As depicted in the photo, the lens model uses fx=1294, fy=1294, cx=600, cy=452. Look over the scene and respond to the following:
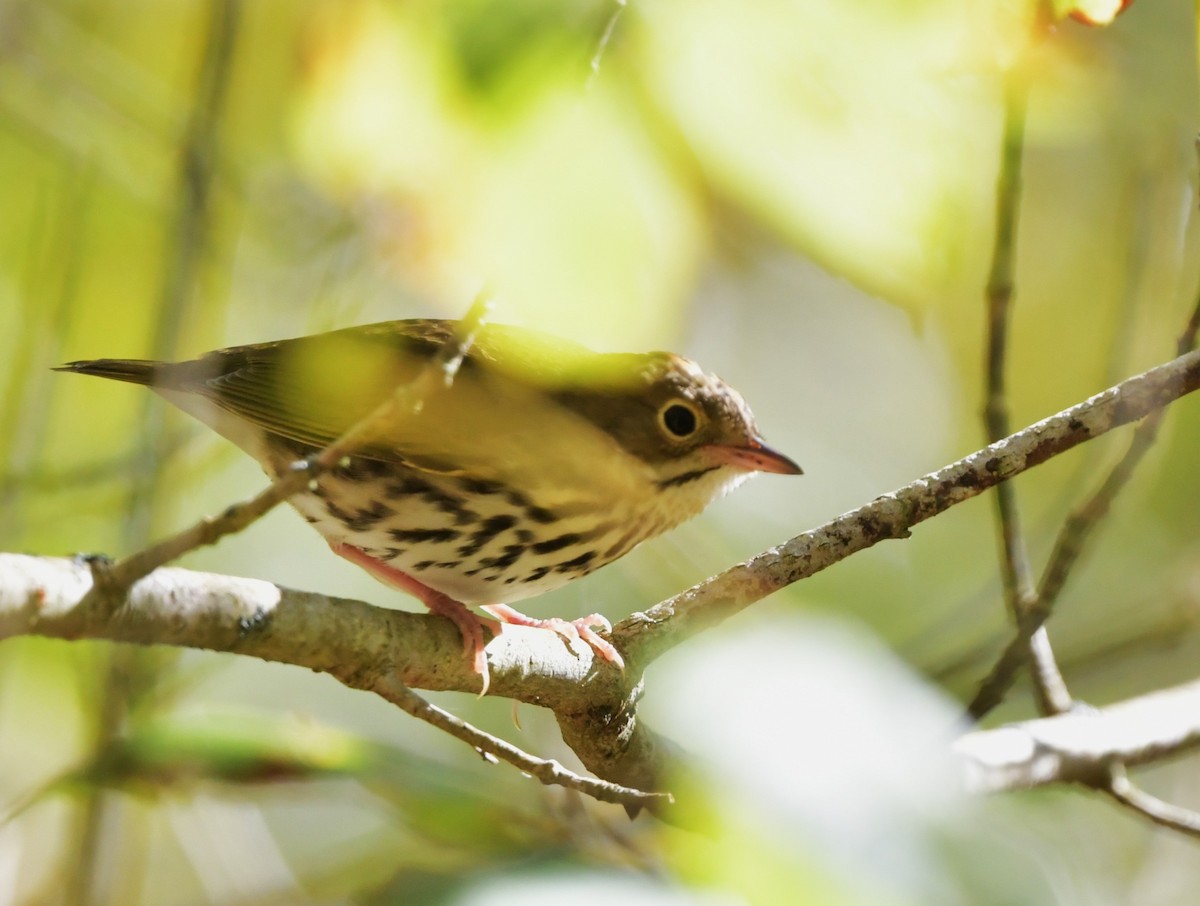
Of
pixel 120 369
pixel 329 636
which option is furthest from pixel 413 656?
pixel 120 369

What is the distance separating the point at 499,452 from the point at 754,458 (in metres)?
0.65

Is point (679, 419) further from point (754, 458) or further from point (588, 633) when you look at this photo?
point (588, 633)

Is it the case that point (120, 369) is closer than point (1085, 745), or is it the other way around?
point (120, 369)

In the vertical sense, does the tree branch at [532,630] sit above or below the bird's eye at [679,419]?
below

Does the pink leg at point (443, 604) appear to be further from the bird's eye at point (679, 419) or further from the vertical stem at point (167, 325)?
the bird's eye at point (679, 419)

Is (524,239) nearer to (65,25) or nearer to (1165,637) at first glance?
(65,25)

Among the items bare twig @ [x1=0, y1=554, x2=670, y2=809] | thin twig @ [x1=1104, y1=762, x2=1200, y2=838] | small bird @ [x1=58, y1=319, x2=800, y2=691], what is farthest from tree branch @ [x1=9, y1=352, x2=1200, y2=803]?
thin twig @ [x1=1104, y1=762, x2=1200, y2=838]

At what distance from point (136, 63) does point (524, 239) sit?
12.5 ft

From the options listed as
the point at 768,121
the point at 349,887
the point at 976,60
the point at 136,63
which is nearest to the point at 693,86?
the point at 768,121

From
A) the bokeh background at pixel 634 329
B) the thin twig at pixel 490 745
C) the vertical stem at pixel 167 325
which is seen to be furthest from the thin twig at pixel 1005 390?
the vertical stem at pixel 167 325

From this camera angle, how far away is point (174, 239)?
323 cm

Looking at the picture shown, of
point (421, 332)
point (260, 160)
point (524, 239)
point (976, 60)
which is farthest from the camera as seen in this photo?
point (260, 160)

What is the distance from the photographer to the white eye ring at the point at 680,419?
3.25m

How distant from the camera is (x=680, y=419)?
3258 mm
